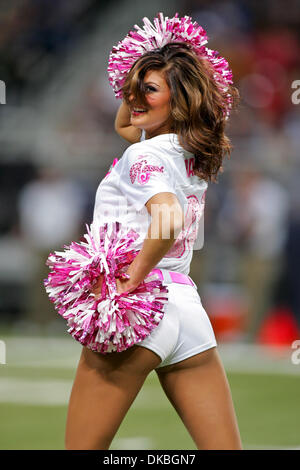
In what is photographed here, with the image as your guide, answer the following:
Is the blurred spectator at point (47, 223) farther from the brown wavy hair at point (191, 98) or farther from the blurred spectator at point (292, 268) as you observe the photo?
the brown wavy hair at point (191, 98)

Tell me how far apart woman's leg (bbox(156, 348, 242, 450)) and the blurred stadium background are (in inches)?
76.8

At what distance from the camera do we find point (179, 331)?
2703 millimetres

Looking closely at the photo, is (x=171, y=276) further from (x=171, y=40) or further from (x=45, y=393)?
(x=45, y=393)

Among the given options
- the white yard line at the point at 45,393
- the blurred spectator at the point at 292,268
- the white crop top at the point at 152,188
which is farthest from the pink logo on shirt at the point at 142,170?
the blurred spectator at the point at 292,268

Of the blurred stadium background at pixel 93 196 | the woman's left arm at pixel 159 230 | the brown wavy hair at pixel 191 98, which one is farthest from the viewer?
the blurred stadium background at pixel 93 196

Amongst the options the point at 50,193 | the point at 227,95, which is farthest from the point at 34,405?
the point at 50,193

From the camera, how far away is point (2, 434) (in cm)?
484

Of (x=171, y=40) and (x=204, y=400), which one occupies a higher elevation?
(x=171, y=40)

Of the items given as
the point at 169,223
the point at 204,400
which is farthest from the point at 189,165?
the point at 204,400

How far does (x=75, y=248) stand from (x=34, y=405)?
343 cm

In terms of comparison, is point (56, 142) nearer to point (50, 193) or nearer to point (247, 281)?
point (50, 193)

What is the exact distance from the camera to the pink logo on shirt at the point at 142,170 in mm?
2613

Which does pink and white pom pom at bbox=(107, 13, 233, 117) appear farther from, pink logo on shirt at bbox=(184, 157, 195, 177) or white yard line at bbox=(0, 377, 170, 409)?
white yard line at bbox=(0, 377, 170, 409)

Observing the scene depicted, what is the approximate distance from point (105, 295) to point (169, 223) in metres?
0.32
